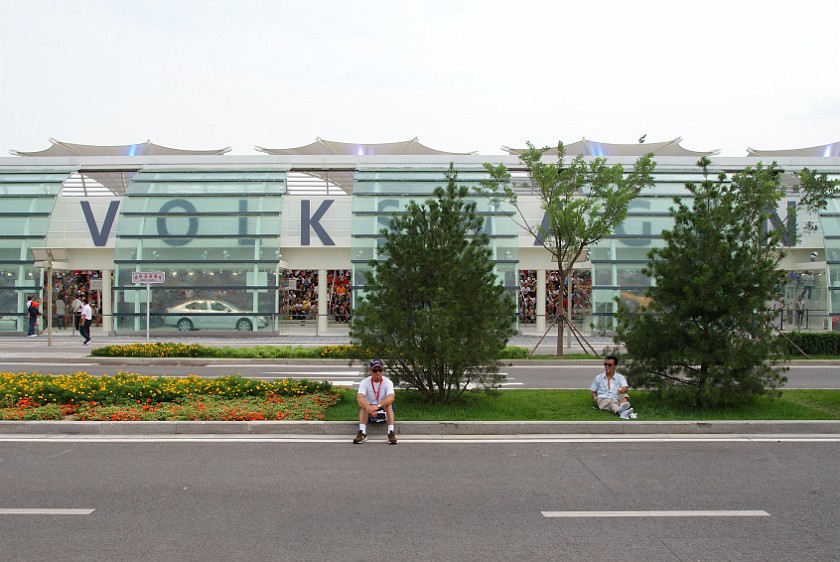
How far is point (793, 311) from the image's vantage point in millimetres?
24109

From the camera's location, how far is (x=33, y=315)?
2647 cm

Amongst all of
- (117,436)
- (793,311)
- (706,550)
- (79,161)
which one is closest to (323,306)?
(79,161)

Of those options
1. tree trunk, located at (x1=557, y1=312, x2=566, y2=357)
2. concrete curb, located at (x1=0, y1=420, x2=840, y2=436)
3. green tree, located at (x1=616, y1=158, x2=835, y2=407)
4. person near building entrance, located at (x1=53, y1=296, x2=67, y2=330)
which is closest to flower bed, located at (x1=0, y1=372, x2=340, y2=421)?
concrete curb, located at (x1=0, y1=420, x2=840, y2=436)

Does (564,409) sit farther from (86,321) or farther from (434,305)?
(86,321)

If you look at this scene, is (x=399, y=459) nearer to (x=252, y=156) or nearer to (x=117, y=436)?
(x=117, y=436)

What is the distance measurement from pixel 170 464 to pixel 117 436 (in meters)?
2.04

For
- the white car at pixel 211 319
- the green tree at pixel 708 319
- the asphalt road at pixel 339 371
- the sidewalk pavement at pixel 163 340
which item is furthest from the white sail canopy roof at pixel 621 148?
the green tree at pixel 708 319

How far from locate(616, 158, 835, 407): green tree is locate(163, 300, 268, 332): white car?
18.5m

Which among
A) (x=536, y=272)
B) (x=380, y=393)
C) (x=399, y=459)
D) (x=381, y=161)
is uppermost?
(x=381, y=161)

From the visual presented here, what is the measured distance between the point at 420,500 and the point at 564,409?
184 inches

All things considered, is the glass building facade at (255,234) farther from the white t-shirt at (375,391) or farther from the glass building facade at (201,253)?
the white t-shirt at (375,391)

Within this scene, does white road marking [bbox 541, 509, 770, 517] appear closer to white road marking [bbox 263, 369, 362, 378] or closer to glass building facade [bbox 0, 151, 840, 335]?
white road marking [bbox 263, 369, 362, 378]

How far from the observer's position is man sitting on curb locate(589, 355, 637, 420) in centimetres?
1016

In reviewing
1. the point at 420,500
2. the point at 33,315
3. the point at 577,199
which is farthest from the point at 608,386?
the point at 33,315
